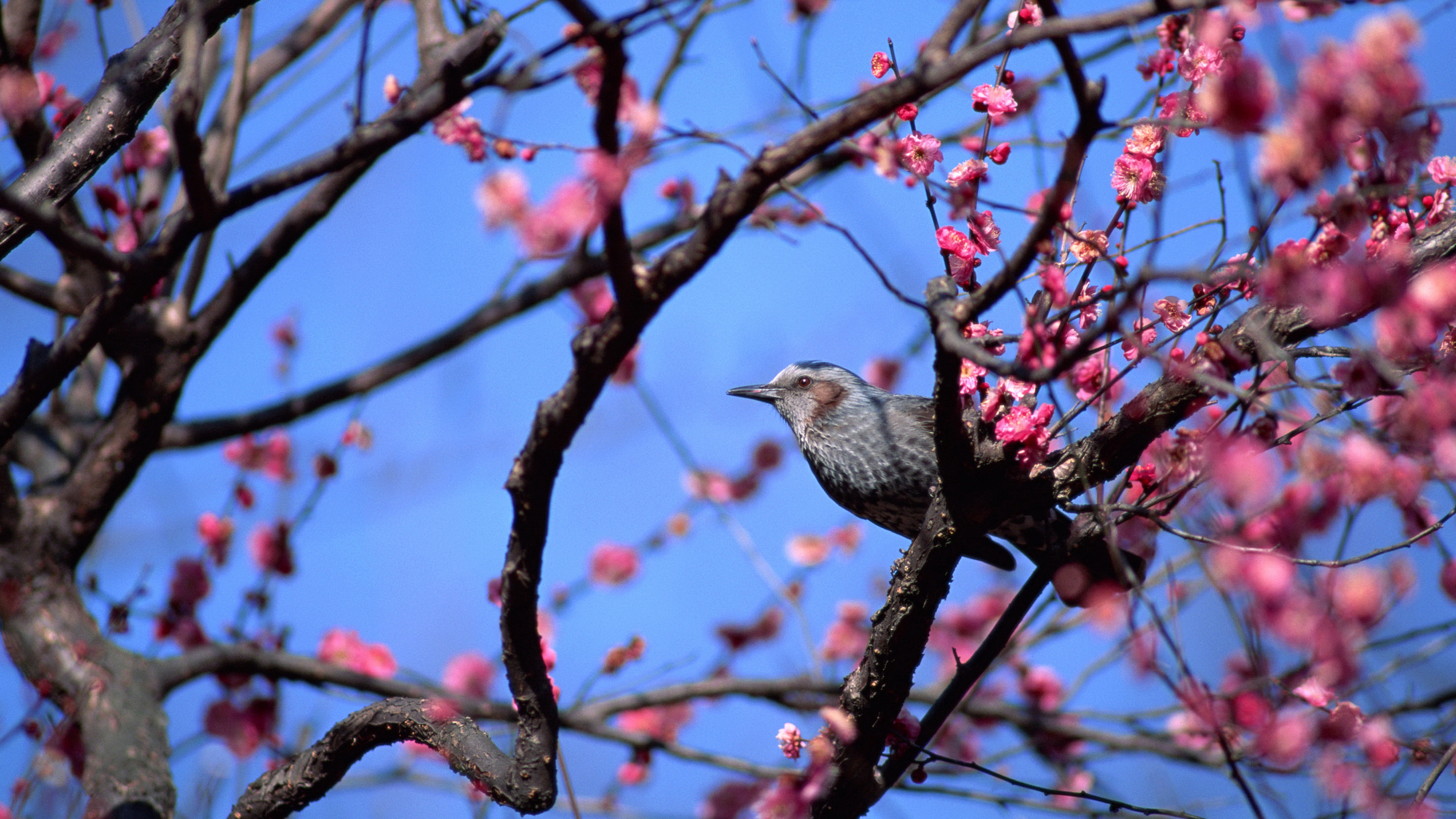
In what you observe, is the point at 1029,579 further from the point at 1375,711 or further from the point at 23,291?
the point at 23,291

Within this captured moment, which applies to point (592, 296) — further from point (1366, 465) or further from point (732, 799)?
point (1366, 465)

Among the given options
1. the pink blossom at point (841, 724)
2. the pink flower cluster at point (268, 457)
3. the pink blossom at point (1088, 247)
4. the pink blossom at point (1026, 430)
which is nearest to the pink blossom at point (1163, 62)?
the pink blossom at point (1088, 247)

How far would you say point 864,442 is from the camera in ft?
12.6

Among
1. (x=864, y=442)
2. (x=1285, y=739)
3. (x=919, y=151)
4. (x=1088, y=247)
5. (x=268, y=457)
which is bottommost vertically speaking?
(x=1285, y=739)

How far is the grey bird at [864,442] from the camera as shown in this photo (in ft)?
11.8

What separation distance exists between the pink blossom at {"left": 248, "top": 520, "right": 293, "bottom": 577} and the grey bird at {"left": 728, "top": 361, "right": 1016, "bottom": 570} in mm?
2277

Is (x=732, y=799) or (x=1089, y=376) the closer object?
(x=1089, y=376)

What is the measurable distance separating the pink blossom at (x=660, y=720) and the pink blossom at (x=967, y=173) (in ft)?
12.5

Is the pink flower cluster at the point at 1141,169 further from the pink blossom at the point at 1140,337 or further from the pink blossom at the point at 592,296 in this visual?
the pink blossom at the point at 592,296

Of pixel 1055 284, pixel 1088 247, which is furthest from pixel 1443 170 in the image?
pixel 1055 284

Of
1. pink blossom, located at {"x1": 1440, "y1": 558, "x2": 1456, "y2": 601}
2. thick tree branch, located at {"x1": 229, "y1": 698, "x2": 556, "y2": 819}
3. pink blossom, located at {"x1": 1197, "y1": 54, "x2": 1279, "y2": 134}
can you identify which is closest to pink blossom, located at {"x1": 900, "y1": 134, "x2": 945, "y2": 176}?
pink blossom, located at {"x1": 1197, "y1": 54, "x2": 1279, "y2": 134}

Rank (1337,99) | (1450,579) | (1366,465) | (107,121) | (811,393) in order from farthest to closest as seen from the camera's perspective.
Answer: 1. (811,393)
2. (107,121)
3. (1450,579)
4. (1366,465)
5. (1337,99)

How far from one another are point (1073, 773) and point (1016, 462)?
328 cm

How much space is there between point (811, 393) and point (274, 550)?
2.59 meters
